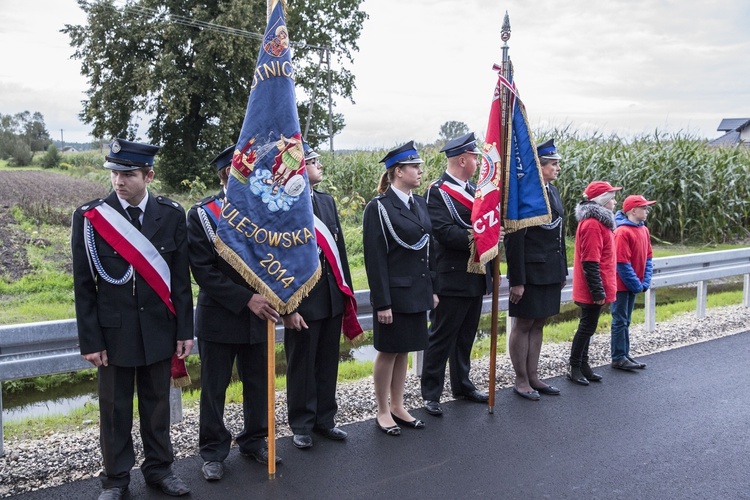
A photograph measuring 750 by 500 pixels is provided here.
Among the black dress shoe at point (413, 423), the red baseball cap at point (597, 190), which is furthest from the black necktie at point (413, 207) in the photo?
the red baseball cap at point (597, 190)

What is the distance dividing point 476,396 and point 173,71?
27.9 metres

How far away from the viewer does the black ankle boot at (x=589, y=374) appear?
6.50 meters

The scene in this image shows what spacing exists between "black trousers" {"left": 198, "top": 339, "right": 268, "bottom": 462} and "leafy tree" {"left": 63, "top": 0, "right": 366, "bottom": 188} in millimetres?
27362

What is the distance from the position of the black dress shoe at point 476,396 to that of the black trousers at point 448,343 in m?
0.03

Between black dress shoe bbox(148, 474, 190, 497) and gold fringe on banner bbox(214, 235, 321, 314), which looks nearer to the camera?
black dress shoe bbox(148, 474, 190, 497)

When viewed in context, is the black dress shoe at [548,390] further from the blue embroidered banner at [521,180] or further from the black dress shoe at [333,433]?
A: the black dress shoe at [333,433]

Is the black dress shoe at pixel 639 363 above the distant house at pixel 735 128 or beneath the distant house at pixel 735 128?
beneath

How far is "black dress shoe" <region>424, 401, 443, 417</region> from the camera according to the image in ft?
18.4

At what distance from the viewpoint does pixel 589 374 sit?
6527mm

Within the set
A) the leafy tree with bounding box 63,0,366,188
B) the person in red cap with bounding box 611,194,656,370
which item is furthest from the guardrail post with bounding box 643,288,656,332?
the leafy tree with bounding box 63,0,366,188

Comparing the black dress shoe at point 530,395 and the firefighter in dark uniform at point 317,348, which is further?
the black dress shoe at point 530,395

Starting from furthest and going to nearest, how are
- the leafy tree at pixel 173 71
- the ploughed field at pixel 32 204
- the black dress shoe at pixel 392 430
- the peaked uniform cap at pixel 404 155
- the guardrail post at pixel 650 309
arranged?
the leafy tree at pixel 173 71, the ploughed field at pixel 32 204, the guardrail post at pixel 650 309, the peaked uniform cap at pixel 404 155, the black dress shoe at pixel 392 430

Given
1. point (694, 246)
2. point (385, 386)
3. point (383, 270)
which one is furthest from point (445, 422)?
point (694, 246)

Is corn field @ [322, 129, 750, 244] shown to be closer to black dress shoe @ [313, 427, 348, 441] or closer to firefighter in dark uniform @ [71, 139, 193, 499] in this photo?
black dress shoe @ [313, 427, 348, 441]
